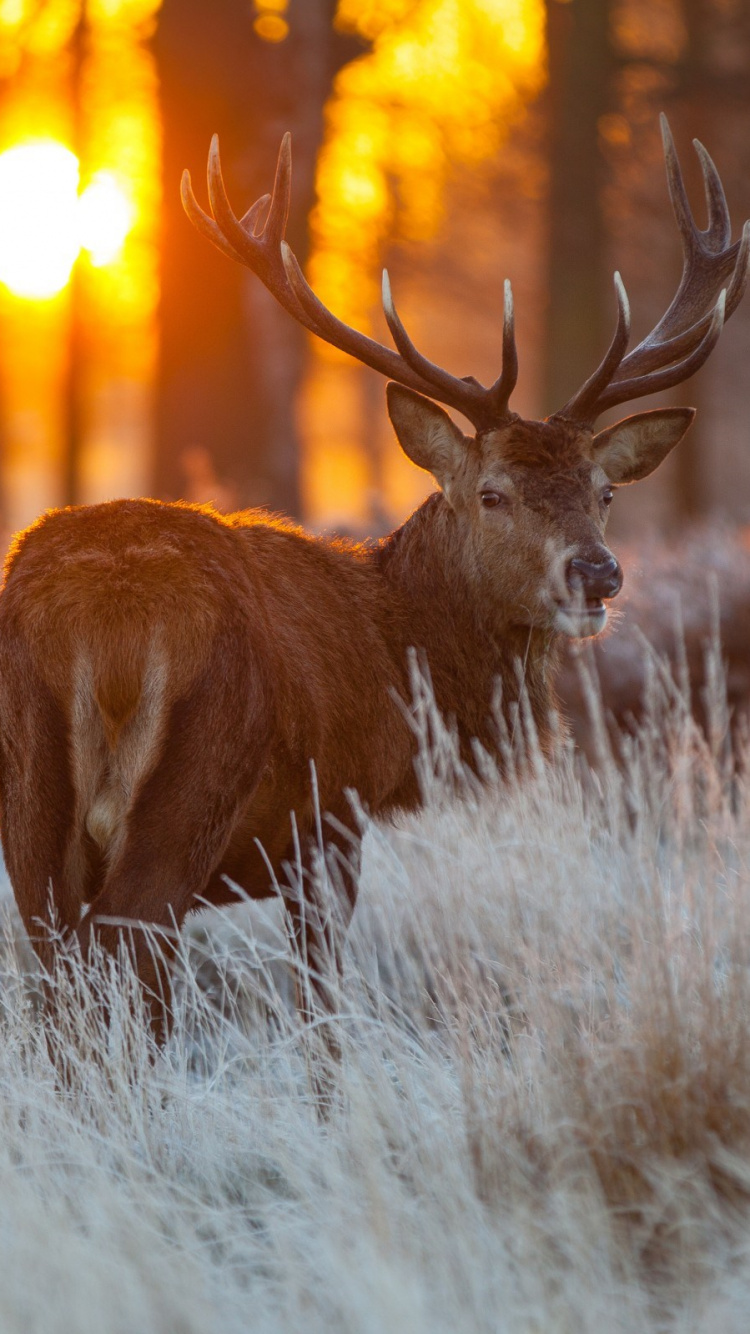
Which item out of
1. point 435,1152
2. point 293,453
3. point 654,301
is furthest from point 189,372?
point 435,1152

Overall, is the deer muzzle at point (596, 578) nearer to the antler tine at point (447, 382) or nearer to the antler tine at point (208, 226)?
the antler tine at point (447, 382)

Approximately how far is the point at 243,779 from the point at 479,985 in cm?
77

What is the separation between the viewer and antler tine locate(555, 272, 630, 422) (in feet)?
14.2

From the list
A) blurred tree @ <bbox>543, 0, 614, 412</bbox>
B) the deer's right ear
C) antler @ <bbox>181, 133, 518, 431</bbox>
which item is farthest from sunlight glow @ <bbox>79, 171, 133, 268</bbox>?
the deer's right ear

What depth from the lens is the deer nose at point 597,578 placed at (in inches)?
160

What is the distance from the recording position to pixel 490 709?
452cm

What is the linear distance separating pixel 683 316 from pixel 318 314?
4.57ft

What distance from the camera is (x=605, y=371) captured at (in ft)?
14.6

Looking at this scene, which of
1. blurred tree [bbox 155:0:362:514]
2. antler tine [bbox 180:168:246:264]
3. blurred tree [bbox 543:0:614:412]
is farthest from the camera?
blurred tree [bbox 543:0:614:412]

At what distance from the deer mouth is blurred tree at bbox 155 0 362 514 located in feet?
24.2

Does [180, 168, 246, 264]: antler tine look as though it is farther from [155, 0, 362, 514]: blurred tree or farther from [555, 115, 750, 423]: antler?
[155, 0, 362, 514]: blurred tree

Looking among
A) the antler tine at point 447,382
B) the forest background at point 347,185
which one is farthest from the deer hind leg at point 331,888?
the forest background at point 347,185

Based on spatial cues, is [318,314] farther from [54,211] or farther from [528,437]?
[54,211]

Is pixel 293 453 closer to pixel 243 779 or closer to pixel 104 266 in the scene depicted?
pixel 104 266
